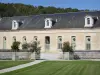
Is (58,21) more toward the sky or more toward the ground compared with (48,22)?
more toward the sky

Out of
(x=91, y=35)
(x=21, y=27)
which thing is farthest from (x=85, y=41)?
(x=21, y=27)

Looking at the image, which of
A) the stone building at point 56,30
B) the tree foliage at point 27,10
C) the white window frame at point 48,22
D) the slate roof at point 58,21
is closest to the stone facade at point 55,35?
the stone building at point 56,30

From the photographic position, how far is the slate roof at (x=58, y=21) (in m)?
47.2

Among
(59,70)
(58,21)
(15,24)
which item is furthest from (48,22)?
(59,70)

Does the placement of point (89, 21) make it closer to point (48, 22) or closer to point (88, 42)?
point (88, 42)

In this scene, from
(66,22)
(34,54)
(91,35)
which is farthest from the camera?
(66,22)

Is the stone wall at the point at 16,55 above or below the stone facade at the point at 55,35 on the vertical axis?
below

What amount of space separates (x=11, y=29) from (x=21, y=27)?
2.30 metres

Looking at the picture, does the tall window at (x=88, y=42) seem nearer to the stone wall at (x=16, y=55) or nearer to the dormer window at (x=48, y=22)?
the dormer window at (x=48, y=22)

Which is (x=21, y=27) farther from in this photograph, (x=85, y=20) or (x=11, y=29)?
(x=85, y=20)

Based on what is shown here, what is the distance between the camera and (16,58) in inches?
1463

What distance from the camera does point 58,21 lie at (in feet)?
165

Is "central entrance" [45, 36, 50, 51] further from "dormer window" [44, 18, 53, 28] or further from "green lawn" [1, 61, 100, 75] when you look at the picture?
"green lawn" [1, 61, 100, 75]

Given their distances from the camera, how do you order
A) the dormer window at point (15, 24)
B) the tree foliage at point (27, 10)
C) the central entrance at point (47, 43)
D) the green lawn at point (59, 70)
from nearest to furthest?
the green lawn at point (59, 70) < the central entrance at point (47, 43) < the dormer window at point (15, 24) < the tree foliage at point (27, 10)
